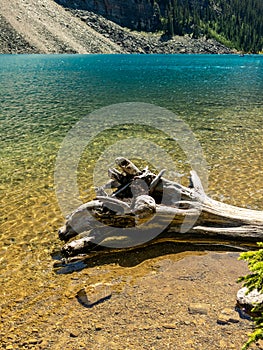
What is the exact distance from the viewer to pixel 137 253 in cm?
777

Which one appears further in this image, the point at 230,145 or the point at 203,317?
the point at 230,145

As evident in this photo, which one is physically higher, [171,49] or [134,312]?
[171,49]

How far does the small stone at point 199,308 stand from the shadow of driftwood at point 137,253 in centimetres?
184

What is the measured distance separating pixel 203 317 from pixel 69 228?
4096 mm

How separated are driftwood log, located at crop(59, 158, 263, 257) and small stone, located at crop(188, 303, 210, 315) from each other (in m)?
2.26

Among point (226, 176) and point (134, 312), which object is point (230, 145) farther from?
point (134, 312)

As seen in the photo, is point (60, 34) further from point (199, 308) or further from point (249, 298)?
point (249, 298)

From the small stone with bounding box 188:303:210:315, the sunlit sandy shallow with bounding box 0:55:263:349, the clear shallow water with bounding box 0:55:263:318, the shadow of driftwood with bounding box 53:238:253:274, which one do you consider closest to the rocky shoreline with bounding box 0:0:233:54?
the clear shallow water with bounding box 0:55:263:318

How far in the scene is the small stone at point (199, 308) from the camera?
5738 millimetres

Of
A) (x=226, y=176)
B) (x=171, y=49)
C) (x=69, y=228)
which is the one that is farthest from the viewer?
(x=171, y=49)

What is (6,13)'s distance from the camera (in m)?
115

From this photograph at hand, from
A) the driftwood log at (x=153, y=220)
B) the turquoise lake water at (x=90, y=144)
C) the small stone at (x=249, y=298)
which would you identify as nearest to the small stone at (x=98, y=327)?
the driftwood log at (x=153, y=220)

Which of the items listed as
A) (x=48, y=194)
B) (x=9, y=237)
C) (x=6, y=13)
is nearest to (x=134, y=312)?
(x=9, y=237)

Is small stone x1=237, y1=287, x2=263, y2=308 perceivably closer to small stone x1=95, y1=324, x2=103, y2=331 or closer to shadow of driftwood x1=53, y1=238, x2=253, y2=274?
shadow of driftwood x1=53, y1=238, x2=253, y2=274
